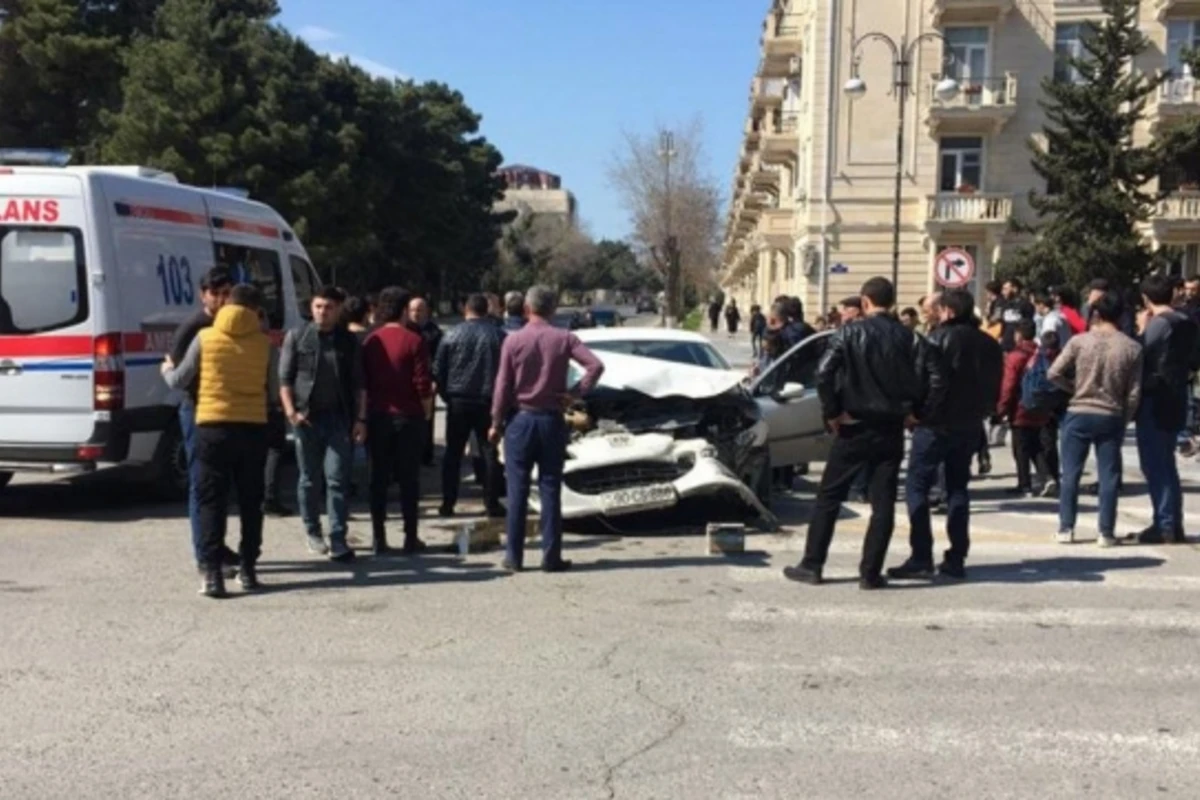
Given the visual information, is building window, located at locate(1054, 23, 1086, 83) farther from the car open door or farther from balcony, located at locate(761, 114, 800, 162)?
the car open door

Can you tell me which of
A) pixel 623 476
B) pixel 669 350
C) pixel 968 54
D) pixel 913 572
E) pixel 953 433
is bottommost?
pixel 913 572

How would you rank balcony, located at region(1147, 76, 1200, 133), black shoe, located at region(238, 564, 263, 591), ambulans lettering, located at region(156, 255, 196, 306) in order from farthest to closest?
balcony, located at region(1147, 76, 1200, 133), ambulans lettering, located at region(156, 255, 196, 306), black shoe, located at region(238, 564, 263, 591)

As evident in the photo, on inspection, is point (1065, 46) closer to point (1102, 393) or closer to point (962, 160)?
point (962, 160)

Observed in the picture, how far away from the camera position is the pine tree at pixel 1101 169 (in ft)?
107

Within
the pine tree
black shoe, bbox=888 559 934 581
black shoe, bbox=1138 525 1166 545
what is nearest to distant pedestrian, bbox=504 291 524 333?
black shoe, bbox=888 559 934 581

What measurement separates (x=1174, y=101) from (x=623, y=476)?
38.6 m

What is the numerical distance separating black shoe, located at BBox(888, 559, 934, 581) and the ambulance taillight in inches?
233

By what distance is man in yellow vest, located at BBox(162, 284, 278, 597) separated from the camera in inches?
265

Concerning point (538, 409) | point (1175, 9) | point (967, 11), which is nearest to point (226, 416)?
point (538, 409)

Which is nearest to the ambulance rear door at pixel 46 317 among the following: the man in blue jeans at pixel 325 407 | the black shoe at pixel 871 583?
the man in blue jeans at pixel 325 407

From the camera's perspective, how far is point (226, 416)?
673cm

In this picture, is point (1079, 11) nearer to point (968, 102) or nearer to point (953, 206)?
point (968, 102)

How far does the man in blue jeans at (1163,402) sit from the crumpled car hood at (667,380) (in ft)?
10.0

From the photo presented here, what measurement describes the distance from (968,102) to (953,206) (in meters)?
3.63
